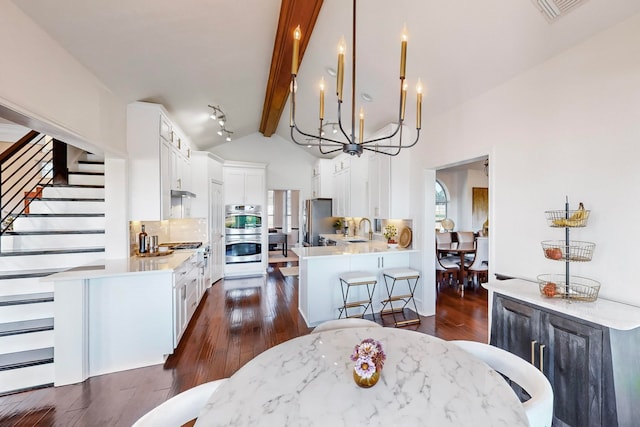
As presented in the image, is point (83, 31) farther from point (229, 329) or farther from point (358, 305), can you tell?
point (358, 305)

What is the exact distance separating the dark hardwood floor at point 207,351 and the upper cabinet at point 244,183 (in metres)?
1.94

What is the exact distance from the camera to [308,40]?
9.54ft

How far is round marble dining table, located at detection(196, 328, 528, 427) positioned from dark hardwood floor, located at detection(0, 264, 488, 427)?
5.02 ft

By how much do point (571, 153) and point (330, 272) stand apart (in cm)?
268

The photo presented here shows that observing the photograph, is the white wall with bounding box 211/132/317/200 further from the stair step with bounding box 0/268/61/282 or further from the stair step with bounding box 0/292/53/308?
the stair step with bounding box 0/292/53/308

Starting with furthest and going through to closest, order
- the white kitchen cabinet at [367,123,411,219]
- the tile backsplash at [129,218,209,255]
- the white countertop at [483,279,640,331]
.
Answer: the tile backsplash at [129,218,209,255], the white kitchen cabinet at [367,123,411,219], the white countertop at [483,279,640,331]

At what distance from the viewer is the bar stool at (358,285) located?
10.8ft

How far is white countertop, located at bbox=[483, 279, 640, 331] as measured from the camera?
1378mm

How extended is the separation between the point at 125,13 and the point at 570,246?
379 centimetres

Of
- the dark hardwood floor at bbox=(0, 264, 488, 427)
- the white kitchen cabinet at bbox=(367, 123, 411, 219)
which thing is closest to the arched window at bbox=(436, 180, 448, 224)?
the dark hardwood floor at bbox=(0, 264, 488, 427)

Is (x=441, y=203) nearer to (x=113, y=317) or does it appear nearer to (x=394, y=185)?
(x=394, y=185)

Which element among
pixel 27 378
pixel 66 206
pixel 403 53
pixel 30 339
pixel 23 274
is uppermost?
pixel 403 53

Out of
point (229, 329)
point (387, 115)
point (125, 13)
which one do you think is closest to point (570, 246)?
point (387, 115)

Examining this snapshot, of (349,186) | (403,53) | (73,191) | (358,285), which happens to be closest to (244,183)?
(349,186)
